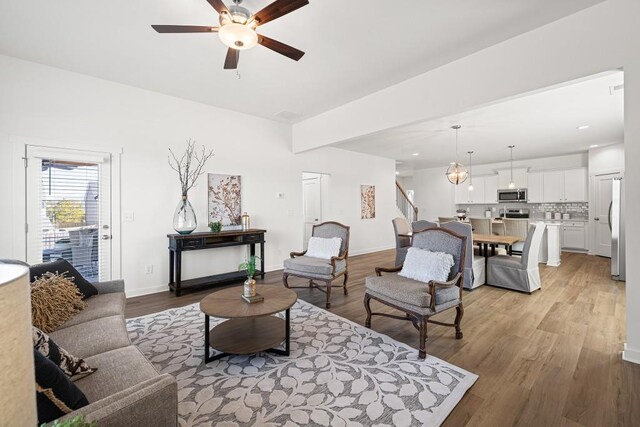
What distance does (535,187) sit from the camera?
26.4ft

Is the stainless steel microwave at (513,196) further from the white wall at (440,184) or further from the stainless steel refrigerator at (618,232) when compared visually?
the stainless steel refrigerator at (618,232)

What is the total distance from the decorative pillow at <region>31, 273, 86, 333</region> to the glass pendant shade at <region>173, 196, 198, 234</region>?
6.24 feet

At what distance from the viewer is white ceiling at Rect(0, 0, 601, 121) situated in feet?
7.87

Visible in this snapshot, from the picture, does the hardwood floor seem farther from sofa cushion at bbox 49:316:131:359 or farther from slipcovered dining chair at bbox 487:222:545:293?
sofa cushion at bbox 49:316:131:359

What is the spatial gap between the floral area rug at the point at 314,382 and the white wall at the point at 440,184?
27.1 ft

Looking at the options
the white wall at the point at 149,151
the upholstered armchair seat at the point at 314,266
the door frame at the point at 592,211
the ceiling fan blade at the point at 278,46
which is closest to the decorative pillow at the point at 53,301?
the white wall at the point at 149,151

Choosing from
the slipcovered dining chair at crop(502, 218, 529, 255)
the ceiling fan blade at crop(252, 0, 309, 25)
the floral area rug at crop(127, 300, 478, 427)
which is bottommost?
the floral area rug at crop(127, 300, 478, 427)

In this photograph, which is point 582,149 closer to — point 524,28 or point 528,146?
point 528,146

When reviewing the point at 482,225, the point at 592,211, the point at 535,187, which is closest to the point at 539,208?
the point at 535,187

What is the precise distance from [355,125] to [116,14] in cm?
307

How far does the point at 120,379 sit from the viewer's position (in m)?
1.38

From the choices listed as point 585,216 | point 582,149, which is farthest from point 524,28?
point 585,216

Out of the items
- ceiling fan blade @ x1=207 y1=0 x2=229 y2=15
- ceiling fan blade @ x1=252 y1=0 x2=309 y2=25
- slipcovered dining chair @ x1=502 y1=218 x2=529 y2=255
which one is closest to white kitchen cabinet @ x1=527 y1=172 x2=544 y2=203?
slipcovered dining chair @ x1=502 y1=218 x2=529 y2=255

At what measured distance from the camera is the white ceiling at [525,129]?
3916mm
